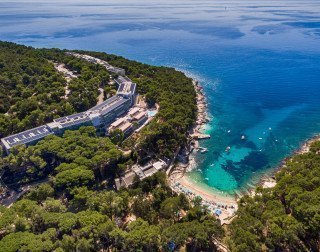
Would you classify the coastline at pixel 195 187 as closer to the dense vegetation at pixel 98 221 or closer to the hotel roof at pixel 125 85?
the dense vegetation at pixel 98 221

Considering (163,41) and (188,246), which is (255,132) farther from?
(163,41)

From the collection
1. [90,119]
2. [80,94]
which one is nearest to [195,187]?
[90,119]

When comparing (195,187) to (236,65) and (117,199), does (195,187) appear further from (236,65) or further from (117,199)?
(236,65)

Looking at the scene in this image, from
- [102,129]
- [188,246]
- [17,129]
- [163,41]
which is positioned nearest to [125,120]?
[102,129]

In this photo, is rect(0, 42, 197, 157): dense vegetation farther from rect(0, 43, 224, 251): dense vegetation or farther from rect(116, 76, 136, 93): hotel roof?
rect(116, 76, 136, 93): hotel roof

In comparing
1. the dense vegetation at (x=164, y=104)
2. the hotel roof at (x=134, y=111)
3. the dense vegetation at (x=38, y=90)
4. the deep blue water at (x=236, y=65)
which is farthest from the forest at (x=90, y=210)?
the hotel roof at (x=134, y=111)

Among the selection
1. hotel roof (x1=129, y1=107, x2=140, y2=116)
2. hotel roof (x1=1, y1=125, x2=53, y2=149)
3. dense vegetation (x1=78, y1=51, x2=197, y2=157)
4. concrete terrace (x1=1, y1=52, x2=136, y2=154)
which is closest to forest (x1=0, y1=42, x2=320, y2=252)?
dense vegetation (x1=78, y1=51, x2=197, y2=157)
